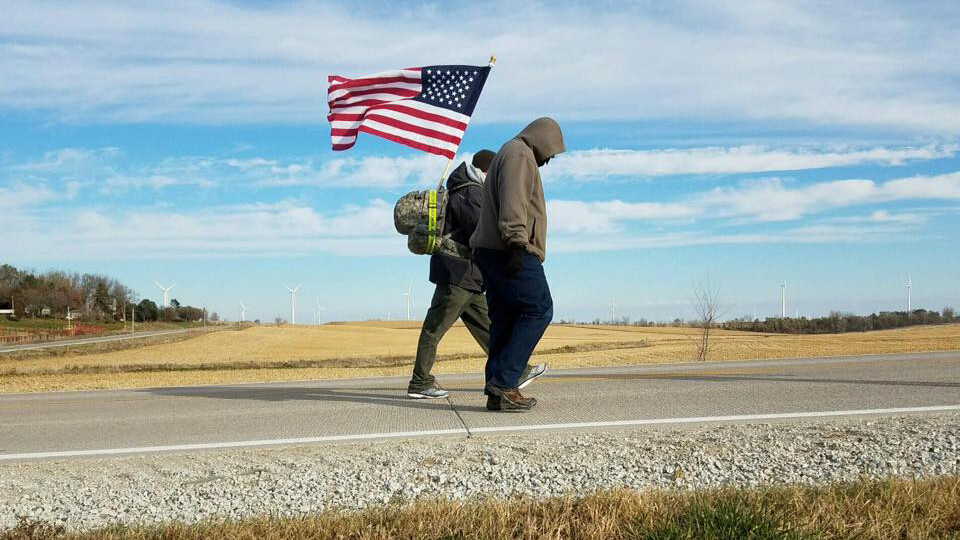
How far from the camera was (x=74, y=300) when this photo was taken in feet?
428

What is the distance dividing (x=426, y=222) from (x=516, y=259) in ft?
4.61

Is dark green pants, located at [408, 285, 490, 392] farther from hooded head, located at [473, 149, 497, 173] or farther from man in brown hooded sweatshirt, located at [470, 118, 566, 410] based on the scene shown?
hooded head, located at [473, 149, 497, 173]

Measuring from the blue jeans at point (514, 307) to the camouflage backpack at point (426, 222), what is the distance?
0.68 m

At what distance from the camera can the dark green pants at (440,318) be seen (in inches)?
304

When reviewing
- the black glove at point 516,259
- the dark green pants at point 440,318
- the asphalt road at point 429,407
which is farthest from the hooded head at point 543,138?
the asphalt road at point 429,407

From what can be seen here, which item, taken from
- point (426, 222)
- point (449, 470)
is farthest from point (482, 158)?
point (449, 470)

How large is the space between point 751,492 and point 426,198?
442 cm

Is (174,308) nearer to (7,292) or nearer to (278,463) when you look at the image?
(7,292)

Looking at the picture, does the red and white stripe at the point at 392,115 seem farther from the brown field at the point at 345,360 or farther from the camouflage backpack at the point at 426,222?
the brown field at the point at 345,360

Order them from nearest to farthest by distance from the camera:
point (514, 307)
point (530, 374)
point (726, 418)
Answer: point (726, 418) → point (514, 307) → point (530, 374)

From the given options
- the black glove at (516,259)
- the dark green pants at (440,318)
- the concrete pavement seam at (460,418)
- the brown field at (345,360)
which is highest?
the black glove at (516,259)

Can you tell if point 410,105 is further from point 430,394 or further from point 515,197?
point 515,197

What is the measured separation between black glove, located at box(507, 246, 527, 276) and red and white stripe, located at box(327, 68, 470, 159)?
3843 mm

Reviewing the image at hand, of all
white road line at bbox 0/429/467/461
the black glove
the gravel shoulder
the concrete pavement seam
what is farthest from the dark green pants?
the gravel shoulder
